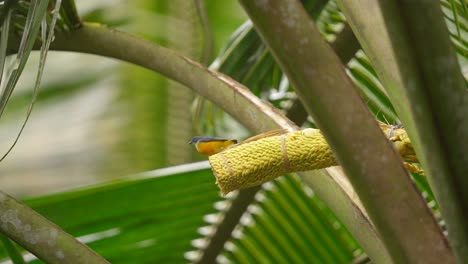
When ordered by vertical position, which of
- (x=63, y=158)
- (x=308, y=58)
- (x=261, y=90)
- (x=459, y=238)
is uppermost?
(x=63, y=158)

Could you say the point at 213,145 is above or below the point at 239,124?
below

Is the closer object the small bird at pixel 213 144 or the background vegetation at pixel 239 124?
the background vegetation at pixel 239 124

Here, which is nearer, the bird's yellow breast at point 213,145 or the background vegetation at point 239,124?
the background vegetation at point 239,124

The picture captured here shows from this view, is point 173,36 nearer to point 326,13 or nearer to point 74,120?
point 74,120

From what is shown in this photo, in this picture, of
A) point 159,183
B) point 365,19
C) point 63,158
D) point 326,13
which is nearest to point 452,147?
point 365,19

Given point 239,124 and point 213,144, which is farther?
point 239,124

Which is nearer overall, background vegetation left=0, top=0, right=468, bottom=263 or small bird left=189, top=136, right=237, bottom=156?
background vegetation left=0, top=0, right=468, bottom=263

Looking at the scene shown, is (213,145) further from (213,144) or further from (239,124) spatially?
(239,124)

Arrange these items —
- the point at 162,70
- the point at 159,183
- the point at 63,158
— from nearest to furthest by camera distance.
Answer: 1. the point at 162,70
2. the point at 159,183
3. the point at 63,158

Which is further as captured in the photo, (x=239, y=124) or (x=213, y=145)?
(x=239, y=124)

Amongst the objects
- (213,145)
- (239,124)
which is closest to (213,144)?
(213,145)

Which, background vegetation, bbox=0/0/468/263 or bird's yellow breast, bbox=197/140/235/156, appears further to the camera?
bird's yellow breast, bbox=197/140/235/156
